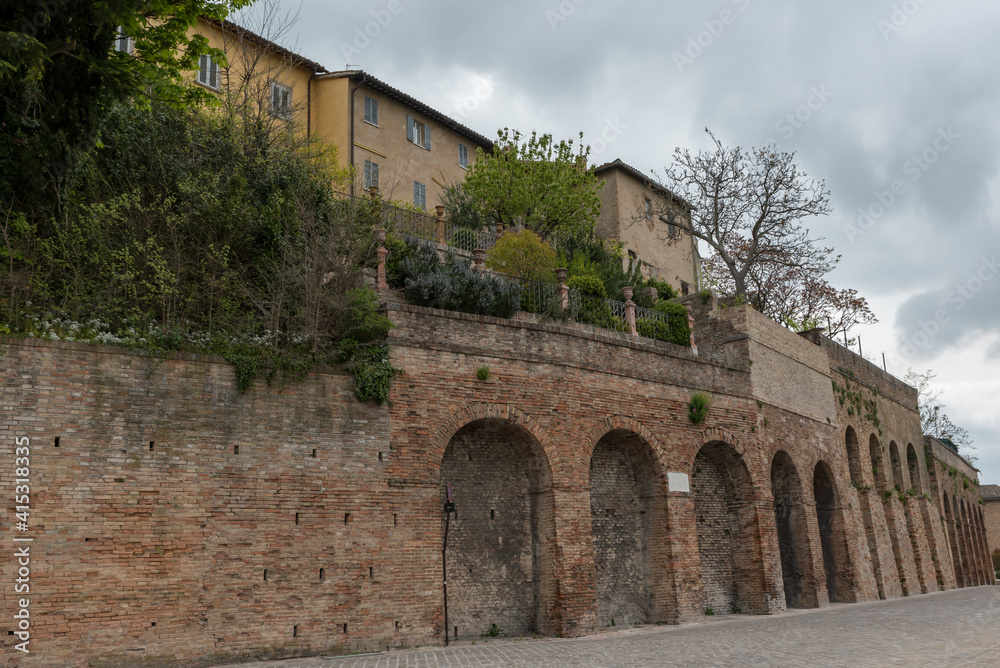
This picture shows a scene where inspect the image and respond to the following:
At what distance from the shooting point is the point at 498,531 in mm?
14852

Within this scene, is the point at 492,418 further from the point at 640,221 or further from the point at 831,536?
the point at 640,221

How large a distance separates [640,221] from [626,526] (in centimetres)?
2096

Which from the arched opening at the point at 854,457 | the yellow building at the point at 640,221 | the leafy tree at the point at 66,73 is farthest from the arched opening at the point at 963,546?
the leafy tree at the point at 66,73

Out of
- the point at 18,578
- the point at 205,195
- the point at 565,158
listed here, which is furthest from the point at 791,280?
the point at 18,578

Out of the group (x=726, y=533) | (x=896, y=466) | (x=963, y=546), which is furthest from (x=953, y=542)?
(x=726, y=533)

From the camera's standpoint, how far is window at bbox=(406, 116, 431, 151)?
94.7 ft

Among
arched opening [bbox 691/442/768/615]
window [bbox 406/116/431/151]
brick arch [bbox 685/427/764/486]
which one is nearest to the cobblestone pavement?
arched opening [bbox 691/442/768/615]

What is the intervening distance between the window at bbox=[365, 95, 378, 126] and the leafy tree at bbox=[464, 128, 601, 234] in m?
3.84

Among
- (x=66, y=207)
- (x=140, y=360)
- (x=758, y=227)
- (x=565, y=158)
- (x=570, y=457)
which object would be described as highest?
(x=565, y=158)

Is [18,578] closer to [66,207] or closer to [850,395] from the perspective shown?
[66,207]

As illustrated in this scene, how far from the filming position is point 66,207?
1230 cm

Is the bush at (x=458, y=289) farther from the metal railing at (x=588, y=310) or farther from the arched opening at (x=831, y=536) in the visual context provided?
Result: the arched opening at (x=831, y=536)

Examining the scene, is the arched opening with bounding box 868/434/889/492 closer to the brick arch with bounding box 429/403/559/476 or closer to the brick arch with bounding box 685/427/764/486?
the brick arch with bounding box 685/427/764/486

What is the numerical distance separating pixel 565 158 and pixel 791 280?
47.8ft
